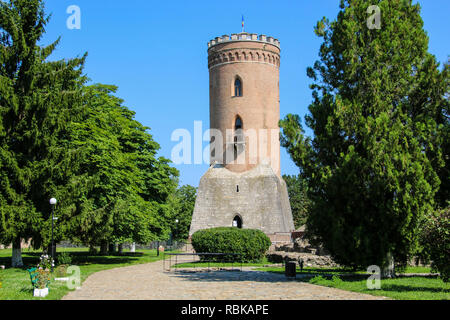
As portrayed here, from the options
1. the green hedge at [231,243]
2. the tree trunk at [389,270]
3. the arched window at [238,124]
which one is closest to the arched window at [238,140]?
the arched window at [238,124]

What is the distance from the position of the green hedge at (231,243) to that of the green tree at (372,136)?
31.4 feet

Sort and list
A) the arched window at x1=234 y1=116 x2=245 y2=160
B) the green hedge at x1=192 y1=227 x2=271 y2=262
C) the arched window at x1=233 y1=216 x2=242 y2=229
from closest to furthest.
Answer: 1. the green hedge at x1=192 y1=227 x2=271 y2=262
2. the arched window at x1=233 y1=216 x2=242 y2=229
3. the arched window at x1=234 y1=116 x2=245 y2=160

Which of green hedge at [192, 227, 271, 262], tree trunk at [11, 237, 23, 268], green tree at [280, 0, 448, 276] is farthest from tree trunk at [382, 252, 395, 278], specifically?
tree trunk at [11, 237, 23, 268]

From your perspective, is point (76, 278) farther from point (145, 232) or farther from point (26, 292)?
point (145, 232)

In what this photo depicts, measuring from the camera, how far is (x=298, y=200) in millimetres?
71125

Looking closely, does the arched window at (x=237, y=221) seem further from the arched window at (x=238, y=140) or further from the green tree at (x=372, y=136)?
the green tree at (x=372, y=136)

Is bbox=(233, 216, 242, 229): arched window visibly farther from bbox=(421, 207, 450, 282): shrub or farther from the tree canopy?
bbox=(421, 207, 450, 282): shrub

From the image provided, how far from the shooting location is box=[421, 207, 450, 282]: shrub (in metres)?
11.4

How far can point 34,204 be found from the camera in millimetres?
19641

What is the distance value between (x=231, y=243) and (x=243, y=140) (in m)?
12.5

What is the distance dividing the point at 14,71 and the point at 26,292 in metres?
12.4
